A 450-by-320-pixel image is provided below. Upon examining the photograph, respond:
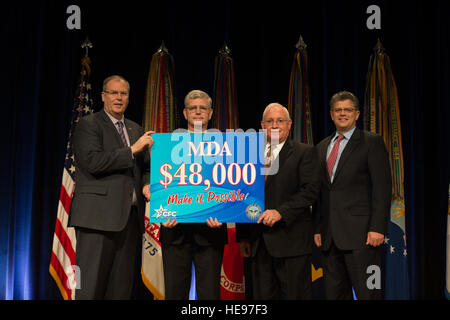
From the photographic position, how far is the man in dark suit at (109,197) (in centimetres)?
256

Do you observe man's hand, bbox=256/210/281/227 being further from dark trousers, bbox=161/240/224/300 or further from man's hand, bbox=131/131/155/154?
man's hand, bbox=131/131/155/154

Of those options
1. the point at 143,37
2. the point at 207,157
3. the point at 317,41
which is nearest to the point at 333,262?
the point at 207,157

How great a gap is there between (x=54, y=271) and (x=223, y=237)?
2.04 m

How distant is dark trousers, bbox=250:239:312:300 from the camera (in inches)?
103

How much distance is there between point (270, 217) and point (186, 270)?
2.06ft

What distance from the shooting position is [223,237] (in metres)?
2.66

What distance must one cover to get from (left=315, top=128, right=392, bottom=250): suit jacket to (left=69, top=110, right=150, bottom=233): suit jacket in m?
1.23

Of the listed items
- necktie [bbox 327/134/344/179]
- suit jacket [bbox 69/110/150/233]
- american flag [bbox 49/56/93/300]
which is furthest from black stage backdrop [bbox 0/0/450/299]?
suit jacket [bbox 69/110/150/233]

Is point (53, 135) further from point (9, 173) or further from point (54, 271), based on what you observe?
point (54, 271)

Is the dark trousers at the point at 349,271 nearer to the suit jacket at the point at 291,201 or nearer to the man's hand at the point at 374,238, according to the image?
the man's hand at the point at 374,238

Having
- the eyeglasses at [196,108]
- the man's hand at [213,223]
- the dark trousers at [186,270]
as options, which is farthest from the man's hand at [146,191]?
the eyeglasses at [196,108]

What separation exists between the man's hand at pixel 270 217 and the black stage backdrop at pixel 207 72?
1.66 metres

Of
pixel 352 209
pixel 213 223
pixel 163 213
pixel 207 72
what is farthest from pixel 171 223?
pixel 207 72

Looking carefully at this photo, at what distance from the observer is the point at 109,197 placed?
258cm
